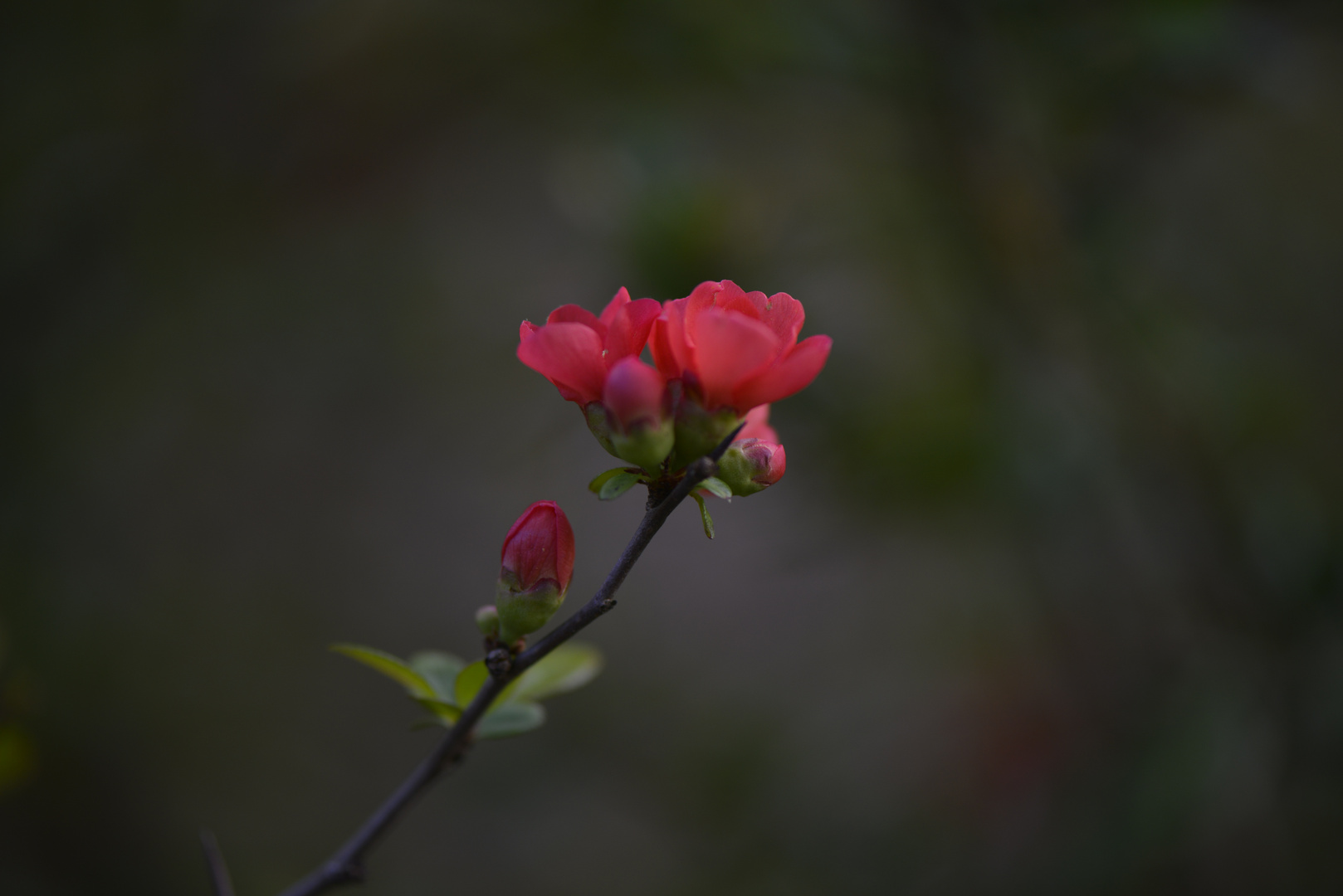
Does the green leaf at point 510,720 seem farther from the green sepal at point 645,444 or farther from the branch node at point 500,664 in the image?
the green sepal at point 645,444

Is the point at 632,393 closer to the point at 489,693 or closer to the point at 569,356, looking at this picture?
the point at 569,356

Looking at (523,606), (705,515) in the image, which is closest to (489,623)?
(523,606)

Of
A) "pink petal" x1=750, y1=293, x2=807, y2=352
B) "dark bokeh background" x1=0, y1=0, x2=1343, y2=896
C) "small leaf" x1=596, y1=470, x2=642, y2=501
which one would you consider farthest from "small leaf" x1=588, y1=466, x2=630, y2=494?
"dark bokeh background" x1=0, y1=0, x2=1343, y2=896

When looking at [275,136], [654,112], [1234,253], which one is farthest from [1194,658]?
[275,136]

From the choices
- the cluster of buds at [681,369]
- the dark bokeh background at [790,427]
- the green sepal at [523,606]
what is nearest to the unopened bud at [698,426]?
the cluster of buds at [681,369]

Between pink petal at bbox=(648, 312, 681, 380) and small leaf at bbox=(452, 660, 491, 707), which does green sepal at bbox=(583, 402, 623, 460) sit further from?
small leaf at bbox=(452, 660, 491, 707)
